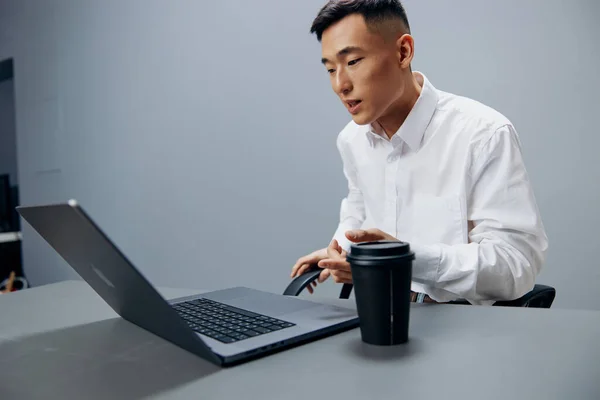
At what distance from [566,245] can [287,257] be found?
1.15 meters

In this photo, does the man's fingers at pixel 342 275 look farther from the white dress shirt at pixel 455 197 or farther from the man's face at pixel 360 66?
the man's face at pixel 360 66

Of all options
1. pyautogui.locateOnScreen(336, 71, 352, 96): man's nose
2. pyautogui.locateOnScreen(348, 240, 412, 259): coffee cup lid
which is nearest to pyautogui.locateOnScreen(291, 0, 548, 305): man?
pyautogui.locateOnScreen(336, 71, 352, 96): man's nose

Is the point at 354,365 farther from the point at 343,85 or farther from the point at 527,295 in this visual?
the point at 343,85

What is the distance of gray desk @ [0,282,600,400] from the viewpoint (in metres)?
0.53

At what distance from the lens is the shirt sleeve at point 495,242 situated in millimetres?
1031

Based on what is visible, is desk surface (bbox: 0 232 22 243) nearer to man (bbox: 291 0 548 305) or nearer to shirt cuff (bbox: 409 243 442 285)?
man (bbox: 291 0 548 305)

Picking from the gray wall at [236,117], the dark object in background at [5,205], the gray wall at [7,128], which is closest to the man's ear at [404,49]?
the gray wall at [236,117]

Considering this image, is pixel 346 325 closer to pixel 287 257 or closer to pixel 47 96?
pixel 287 257

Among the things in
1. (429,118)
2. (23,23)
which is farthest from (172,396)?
(23,23)

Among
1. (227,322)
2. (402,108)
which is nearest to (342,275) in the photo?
(227,322)

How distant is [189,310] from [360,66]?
0.77 m

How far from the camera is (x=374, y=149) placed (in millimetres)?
1599

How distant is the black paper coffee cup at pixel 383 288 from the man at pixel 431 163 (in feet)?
1.43

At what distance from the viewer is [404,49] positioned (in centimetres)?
140
